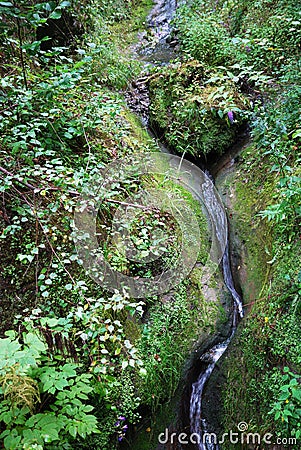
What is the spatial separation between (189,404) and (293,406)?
1.24 meters

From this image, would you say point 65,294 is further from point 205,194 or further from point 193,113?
point 193,113

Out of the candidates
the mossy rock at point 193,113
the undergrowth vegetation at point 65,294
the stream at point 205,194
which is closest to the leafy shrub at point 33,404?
the undergrowth vegetation at point 65,294

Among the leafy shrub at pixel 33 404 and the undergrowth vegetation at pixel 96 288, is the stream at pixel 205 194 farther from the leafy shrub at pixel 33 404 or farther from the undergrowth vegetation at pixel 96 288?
the leafy shrub at pixel 33 404

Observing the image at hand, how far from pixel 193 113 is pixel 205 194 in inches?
50.3

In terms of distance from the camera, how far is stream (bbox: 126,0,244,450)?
337 cm

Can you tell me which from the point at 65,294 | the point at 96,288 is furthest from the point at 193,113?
the point at 65,294

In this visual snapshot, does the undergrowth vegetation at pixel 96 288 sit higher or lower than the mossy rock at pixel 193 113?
lower

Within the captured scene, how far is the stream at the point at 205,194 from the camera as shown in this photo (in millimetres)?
3367

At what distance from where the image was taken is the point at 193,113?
5.11 metres

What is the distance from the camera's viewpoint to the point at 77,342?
8.69 ft

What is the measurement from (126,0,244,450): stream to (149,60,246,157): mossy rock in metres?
0.23

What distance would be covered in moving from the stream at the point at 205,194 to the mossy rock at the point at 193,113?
0.23 m

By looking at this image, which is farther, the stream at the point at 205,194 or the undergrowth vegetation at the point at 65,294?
the stream at the point at 205,194

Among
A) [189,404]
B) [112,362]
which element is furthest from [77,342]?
[189,404]
